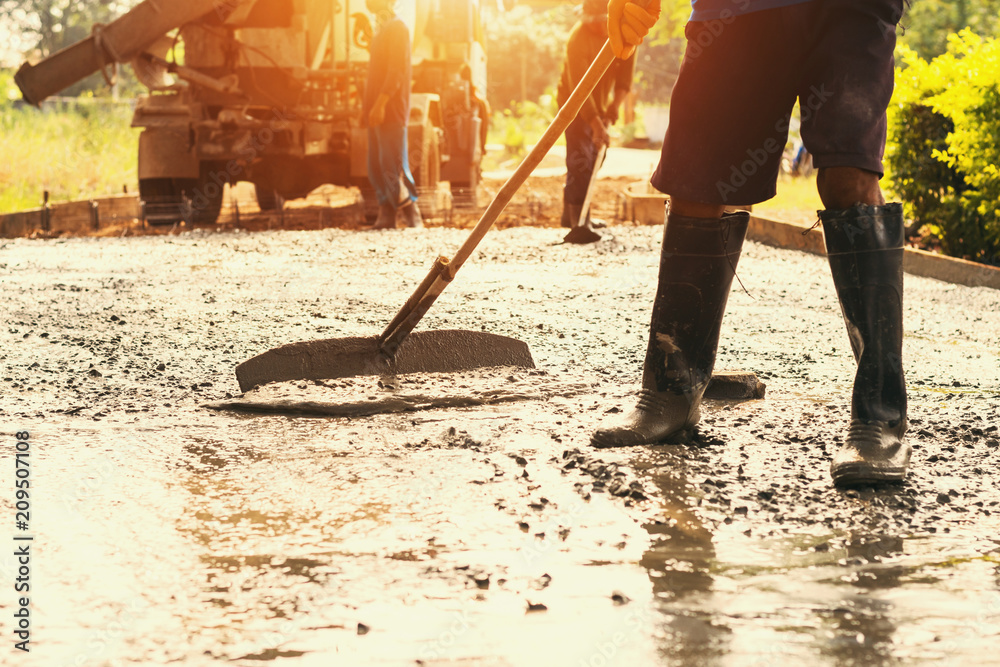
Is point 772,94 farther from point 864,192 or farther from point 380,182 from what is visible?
point 380,182

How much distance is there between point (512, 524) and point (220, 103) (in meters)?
8.81

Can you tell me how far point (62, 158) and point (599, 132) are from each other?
395 inches

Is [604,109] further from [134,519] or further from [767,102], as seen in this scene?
[134,519]

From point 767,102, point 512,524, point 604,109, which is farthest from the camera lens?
point 604,109

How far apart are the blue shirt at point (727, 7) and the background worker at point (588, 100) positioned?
213 inches

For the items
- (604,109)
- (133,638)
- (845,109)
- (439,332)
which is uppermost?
(604,109)

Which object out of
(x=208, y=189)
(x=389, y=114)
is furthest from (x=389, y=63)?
(x=208, y=189)

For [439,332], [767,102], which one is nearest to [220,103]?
[439,332]

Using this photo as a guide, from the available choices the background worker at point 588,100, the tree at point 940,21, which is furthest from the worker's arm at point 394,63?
the tree at point 940,21

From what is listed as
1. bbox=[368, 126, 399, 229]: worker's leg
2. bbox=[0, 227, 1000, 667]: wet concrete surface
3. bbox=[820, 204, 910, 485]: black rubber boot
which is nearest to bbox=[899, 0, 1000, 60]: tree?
bbox=[368, 126, 399, 229]: worker's leg

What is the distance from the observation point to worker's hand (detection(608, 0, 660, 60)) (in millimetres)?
3037

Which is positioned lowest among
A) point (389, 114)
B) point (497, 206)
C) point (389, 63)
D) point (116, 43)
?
point (497, 206)

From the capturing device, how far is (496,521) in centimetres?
213

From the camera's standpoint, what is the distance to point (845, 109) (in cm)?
253
